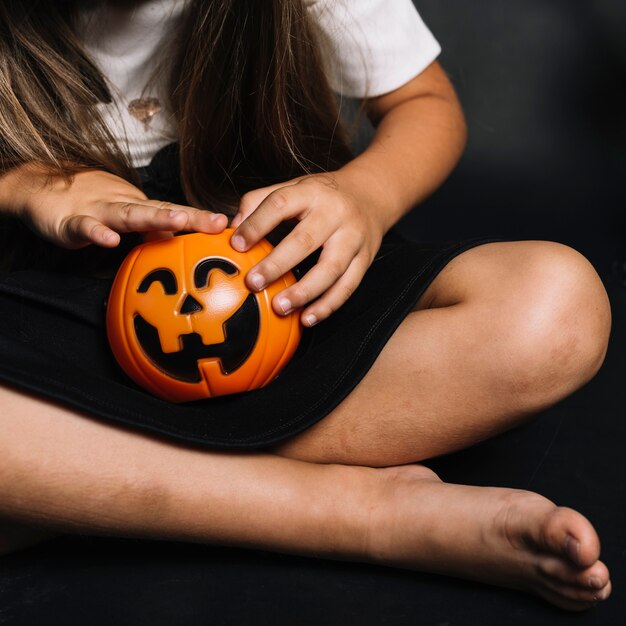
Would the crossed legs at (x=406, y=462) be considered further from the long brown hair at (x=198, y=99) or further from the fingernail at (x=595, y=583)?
the long brown hair at (x=198, y=99)

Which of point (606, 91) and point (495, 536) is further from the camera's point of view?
point (606, 91)

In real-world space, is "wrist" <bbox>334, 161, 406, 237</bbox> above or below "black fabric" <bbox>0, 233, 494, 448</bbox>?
above

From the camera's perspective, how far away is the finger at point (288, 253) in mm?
958

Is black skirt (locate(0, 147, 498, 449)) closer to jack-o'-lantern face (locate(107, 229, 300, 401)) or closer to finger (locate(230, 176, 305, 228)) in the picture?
jack-o'-lantern face (locate(107, 229, 300, 401))

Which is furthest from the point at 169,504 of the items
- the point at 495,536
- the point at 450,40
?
the point at 450,40

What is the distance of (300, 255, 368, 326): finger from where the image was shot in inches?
40.0

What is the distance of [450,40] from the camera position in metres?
2.14

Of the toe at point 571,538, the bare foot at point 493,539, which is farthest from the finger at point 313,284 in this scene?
the toe at point 571,538

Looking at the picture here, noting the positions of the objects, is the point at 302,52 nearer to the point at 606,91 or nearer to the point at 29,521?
the point at 29,521

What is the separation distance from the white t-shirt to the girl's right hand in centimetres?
17

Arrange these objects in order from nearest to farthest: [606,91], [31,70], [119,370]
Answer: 1. [119,370]
2. [31,70]
3. [606,91]

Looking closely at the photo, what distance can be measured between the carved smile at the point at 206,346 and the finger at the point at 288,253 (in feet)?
0.07

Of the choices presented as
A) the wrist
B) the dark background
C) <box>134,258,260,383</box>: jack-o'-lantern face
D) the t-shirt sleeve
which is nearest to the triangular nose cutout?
<box>134,258,260,383</box>: jack-o'-lantern face

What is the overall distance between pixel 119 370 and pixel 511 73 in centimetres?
140
